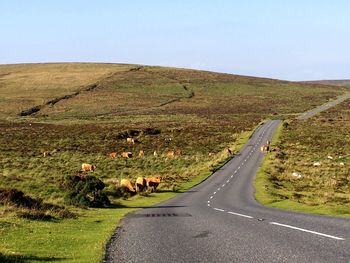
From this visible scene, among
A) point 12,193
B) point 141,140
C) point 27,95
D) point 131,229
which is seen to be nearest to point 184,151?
point 141,140

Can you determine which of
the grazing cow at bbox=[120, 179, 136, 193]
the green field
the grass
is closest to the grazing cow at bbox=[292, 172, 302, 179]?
the grass

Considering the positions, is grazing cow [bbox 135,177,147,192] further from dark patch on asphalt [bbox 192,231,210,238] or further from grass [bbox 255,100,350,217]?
dark patch on asphalt [bbox 192,231,210,238]

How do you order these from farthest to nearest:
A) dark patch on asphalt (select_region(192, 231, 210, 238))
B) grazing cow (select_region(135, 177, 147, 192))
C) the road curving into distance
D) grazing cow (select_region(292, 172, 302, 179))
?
grazing cow (select_region(292, 172, 302, 179)) → grazing cow (select_region(135, 177, 147, 192)) → dark patch on asphalt (select_region(192, 231, 210, 238)) → the road curving into distance

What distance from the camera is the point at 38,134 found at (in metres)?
96.7

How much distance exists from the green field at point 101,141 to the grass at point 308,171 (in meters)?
8.04

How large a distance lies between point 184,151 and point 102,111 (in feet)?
279

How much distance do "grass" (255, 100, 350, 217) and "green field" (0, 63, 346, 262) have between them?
8043mm

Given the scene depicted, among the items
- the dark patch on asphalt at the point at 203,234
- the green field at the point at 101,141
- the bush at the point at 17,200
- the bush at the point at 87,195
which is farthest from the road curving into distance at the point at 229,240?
the bush at the point at 87,195

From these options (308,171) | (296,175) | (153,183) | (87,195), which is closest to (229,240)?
(87,195)

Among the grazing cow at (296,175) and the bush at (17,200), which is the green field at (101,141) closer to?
the bush at (17,200)

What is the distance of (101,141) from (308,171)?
144 ft

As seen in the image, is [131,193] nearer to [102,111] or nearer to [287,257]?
[287,257]

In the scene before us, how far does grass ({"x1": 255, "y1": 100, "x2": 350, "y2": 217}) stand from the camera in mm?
30141

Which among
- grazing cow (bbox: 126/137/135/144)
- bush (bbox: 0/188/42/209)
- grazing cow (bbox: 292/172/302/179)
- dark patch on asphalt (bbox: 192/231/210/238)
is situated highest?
dark patch on asphalt (bbox: 192/231/210/238)
